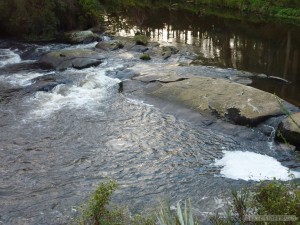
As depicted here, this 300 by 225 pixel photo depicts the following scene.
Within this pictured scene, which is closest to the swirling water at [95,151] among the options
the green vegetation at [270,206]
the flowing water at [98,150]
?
the flowing water at [98,150]

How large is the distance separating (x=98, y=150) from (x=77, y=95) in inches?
191

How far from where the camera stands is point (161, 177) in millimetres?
10086

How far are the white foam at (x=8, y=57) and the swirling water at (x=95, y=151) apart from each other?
3997 millimetres

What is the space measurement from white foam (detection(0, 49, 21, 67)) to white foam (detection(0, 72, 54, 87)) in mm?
2256

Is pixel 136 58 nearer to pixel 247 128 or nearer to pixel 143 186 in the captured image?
pixel 247 128

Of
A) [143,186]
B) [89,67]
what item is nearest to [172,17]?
[89,67]

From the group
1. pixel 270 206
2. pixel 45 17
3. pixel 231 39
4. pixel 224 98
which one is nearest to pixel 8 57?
pixel 45 17

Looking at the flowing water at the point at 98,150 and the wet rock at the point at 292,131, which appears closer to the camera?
the flowing water at the point at 98,150

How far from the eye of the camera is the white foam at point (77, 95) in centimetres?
1463

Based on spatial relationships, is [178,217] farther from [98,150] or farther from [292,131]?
[292,131]

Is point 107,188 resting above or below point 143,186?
above

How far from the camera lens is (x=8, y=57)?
21484 mm

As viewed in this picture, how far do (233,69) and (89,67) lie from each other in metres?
7.37

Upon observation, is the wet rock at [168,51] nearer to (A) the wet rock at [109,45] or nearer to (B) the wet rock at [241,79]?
(A) the wet rock at [109,45]
